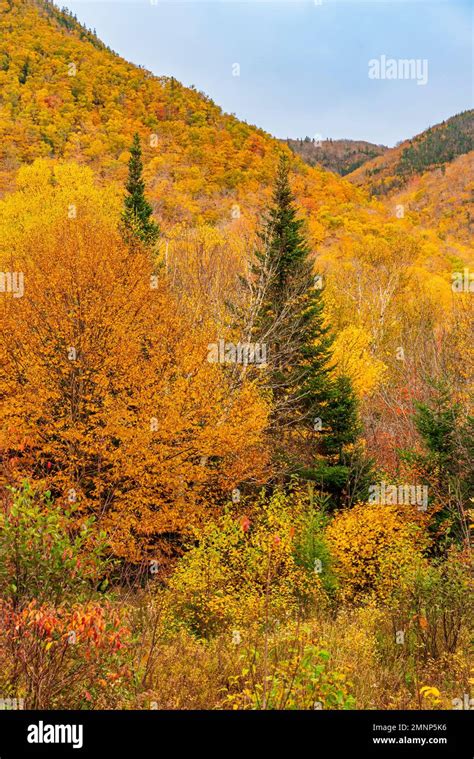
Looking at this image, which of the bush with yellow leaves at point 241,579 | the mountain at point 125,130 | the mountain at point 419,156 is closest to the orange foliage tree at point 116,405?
the bush with yellow leaves at point 241,579

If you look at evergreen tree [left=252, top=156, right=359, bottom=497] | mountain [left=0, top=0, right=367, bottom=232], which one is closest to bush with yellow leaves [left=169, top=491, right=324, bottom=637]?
evergreen tree [left=252, top=156, right=359, bottom=497]

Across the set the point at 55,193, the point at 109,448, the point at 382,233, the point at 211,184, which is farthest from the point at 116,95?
the point at 109,448

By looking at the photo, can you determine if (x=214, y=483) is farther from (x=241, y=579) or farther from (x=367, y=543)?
(x=367, y=543)

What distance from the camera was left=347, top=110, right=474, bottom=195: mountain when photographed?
147 metres

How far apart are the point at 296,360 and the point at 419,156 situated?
548 feet

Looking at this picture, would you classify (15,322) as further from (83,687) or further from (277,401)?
(83,687)

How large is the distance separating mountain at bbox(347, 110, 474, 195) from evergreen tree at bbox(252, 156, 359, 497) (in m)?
132

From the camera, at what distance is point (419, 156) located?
163625mm

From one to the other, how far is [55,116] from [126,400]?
62736 mm

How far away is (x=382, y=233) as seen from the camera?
2564 inches

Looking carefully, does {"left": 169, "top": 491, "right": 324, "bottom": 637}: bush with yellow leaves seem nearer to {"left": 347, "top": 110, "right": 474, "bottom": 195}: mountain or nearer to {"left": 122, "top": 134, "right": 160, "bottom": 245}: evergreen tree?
{"left": 122, "top": 134, "right": 160, "bottom": 245}: evergreen tree

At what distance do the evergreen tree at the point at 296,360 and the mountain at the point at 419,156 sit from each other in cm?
13177
